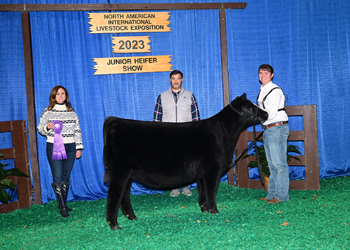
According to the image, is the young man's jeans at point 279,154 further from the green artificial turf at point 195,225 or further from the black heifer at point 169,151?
the black heifer at point 169,151

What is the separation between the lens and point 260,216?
384cm

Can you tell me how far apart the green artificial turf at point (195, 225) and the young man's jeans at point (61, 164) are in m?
0.58

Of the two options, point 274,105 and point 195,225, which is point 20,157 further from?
point 274,105

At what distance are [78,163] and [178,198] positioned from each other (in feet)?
6.26

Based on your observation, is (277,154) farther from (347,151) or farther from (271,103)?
(347,151)

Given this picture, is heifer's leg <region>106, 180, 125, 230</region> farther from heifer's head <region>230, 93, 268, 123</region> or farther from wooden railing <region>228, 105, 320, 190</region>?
wooden railing <region>228, 105, 320, 190</region>

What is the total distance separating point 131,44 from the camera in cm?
563

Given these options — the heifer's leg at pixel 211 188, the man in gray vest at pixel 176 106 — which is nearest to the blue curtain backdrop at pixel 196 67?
the man in gray vest at pixel 176 106

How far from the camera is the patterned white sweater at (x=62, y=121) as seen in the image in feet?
14.7

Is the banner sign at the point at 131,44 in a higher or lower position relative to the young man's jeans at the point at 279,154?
higher

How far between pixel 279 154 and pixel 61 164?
320 cm

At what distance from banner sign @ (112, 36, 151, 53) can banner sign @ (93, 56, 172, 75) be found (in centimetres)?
15

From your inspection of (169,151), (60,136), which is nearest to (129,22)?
(60,136)

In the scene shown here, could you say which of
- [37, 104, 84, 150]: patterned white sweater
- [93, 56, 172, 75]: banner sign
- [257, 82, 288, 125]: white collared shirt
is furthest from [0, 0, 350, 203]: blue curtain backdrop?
[257, 82, 288, 125]: white collared shirt
